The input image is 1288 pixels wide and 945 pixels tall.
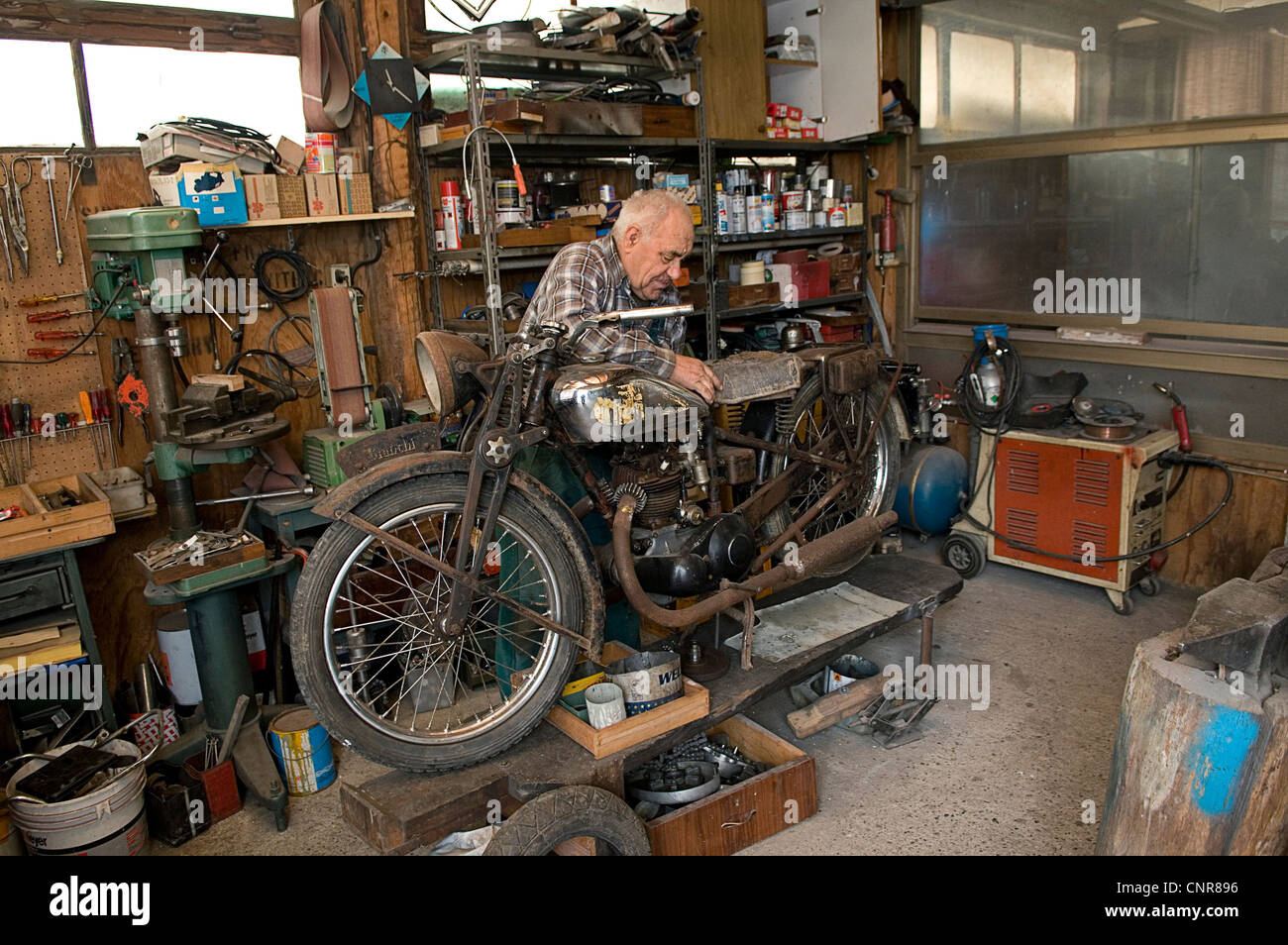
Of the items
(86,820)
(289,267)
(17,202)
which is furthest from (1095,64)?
(86,820)

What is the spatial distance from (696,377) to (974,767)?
56.8 inches

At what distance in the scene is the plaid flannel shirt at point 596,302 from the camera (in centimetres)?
276

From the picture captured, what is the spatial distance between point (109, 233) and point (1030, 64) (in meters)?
3.91

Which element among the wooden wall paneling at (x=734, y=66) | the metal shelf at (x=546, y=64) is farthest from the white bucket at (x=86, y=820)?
the wooden wall paneling at (x=734, y=66)

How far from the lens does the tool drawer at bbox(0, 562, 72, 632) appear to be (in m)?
2.83

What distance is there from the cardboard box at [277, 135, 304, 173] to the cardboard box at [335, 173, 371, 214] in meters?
0.15

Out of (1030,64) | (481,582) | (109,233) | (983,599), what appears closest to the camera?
(481,582)

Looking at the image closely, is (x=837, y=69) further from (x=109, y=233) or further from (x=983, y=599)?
(x=109, y=233)

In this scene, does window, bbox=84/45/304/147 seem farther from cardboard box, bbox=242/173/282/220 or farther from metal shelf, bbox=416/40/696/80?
metal shelf, bbox=416/40/696/80

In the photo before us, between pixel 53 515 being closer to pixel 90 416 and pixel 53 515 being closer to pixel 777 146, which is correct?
pixel 90 416

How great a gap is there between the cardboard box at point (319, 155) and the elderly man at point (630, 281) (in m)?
1.15

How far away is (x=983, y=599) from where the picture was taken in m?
4.27

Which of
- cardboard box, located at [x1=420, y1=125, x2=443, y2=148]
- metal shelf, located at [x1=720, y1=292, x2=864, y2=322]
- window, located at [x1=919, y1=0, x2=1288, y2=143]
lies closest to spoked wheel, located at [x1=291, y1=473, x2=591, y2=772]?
cardboard box, located at [x1=420, y1=125, x2=443, y2=148]

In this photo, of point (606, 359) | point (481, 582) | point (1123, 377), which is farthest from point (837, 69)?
point (481, 582)
